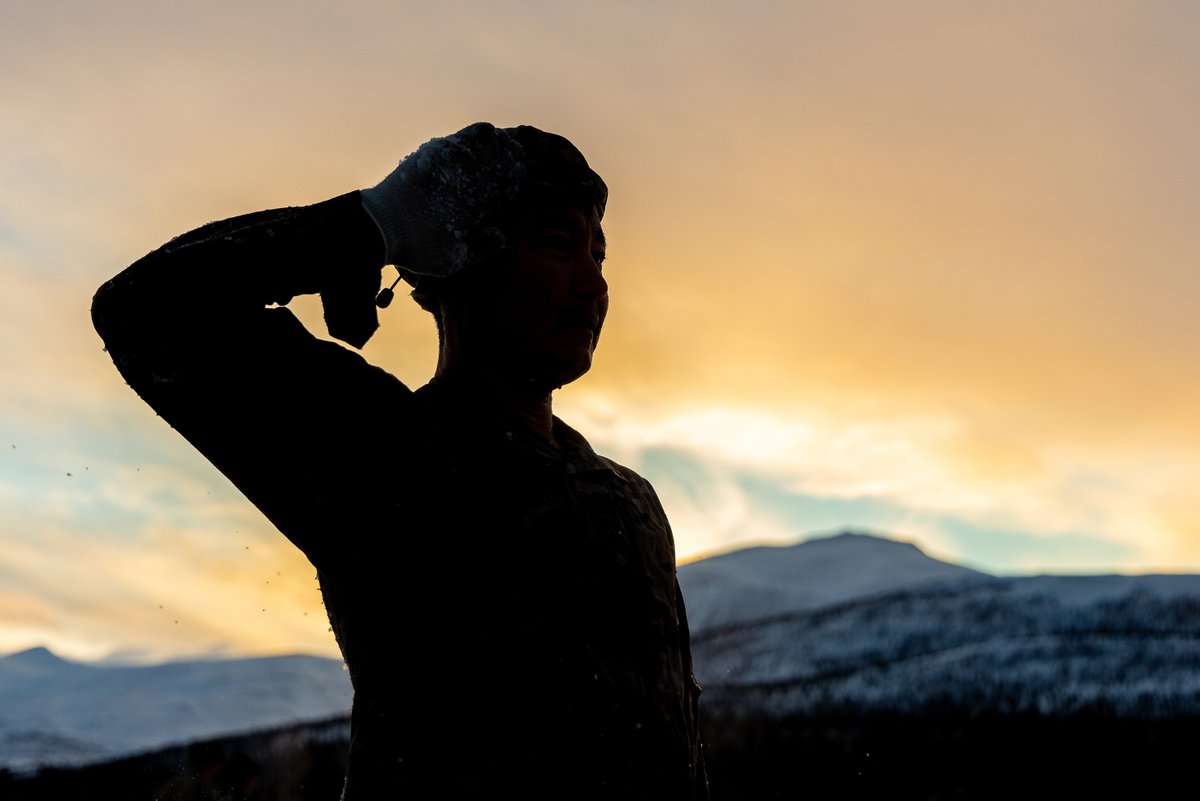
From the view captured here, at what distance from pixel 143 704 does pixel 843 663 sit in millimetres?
6704

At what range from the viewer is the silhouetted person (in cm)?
216

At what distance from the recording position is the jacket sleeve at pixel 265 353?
2.12 m

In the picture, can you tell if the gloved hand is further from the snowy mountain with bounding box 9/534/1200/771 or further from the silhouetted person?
the snowy mountain with bounding box 9/534/1200/771

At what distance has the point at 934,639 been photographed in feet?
37.0

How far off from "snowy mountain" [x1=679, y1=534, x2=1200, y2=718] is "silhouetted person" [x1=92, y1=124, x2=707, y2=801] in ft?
26.6

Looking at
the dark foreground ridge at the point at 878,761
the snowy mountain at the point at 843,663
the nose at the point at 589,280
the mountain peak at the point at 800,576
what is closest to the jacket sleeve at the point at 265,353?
the nose at the point at 589,280

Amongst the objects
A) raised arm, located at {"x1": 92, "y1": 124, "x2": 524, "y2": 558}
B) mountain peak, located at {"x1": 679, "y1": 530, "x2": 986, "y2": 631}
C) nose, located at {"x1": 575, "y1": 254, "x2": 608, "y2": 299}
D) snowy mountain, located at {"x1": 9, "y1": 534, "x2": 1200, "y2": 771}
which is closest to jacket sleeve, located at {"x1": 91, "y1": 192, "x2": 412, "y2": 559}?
raised arm, located at {"x1": 92, "y1": 124, "x2": 524, "y2": 558}

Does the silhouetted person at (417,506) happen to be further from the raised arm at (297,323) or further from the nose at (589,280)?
the nose at (589,280)

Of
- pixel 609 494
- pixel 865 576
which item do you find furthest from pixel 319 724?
pixel 609 494

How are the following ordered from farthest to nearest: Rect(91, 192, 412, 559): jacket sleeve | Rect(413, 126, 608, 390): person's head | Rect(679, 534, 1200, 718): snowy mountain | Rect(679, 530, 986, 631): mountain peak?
Rect(679, 530, 986, 631): mountain peak → Rect(679, 534, 1200, 718): snowy mountain → Rect(413, 126, 608, 390): person's head → Rect(91, 192, 412, 559): jacket sleeve

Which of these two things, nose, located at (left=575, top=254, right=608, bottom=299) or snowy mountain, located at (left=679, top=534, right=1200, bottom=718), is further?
snowy mountain, located at (left=679, top=534, right=1200, bottom=718)

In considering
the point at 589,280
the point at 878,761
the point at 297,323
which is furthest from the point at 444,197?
the point at 878,761

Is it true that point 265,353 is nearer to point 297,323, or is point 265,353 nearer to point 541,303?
point 297,323

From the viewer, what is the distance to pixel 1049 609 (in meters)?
11.4
